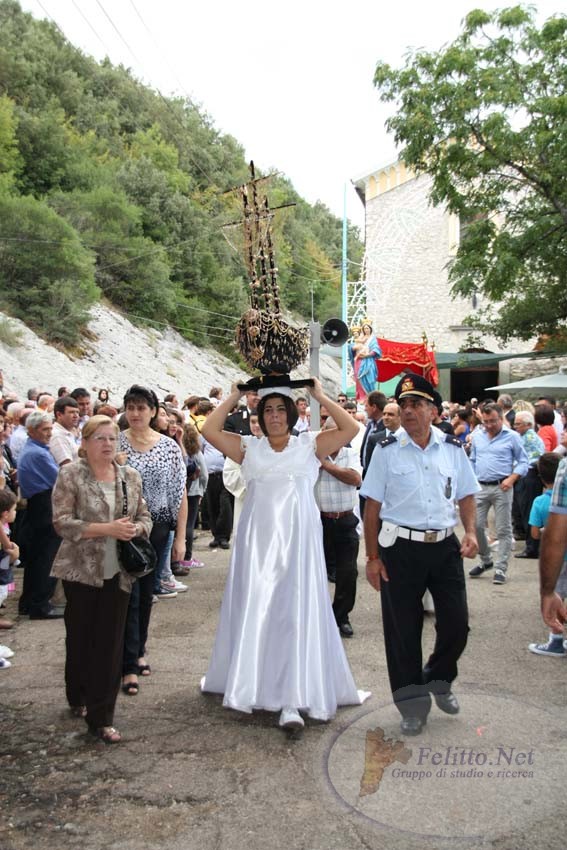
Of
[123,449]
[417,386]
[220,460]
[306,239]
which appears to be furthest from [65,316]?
[306,239]

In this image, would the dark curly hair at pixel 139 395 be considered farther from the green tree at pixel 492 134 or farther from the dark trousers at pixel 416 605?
the green tree at pixel 492 134

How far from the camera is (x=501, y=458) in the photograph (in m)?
9.25

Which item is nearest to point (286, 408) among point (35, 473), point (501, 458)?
point (35, 473)

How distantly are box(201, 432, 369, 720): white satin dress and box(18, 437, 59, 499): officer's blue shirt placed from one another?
2.86 m

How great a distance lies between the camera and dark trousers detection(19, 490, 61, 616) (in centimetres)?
743

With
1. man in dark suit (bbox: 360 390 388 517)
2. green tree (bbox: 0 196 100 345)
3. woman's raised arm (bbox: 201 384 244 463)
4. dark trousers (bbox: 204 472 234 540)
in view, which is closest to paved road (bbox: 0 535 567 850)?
woman's raised arm (bbox: 201 384 244 463)

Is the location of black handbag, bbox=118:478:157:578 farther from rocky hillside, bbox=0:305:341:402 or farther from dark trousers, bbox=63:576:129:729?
rocky hillside, bbox=0:305:341:402

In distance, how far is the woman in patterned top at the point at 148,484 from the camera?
5586mm

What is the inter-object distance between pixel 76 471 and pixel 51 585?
3109mm

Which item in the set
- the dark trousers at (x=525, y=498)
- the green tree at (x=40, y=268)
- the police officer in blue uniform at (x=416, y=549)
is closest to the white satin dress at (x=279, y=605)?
the police officer in blue uniform at (x=416, y=549)

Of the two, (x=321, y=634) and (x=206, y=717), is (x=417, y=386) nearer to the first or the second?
(x=321, y=634)

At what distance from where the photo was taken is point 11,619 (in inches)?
293

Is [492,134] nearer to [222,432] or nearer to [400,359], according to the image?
[400,359]

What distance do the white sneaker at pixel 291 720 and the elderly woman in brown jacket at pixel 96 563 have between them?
0.95 metres
